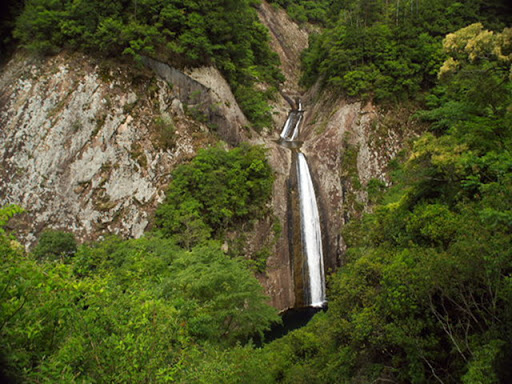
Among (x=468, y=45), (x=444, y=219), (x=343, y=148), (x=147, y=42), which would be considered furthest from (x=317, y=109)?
(x=444, y=219)

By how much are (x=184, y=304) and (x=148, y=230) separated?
947 cm

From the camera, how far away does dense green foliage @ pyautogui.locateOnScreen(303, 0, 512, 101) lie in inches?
907

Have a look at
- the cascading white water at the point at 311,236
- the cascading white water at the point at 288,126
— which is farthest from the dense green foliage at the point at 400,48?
the cascading white water at the point at 311,236

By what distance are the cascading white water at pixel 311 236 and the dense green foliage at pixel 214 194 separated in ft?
9.38

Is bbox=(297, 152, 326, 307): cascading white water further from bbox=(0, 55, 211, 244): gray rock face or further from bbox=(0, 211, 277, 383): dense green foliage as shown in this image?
bbox=(0, 211, 277, 383): dense green foliage

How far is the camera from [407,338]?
6027mm

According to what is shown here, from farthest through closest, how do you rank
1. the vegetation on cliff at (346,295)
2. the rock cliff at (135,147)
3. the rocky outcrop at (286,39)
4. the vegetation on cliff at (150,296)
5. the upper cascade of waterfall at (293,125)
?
the rocky outcrop at (286,39) → the upper cascade of waterfall at (293,125) → the rock cliff at (135,147) → the vegetation on cliff at (346,295) → the vegetation on cliff at (150,296)

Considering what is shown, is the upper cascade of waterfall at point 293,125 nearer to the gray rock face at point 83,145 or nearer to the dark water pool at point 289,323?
the gray rock face at point 83,145

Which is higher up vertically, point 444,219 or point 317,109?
point 317,109

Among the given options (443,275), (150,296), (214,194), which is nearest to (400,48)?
(214,194)

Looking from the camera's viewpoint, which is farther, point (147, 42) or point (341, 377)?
point (147, 42)

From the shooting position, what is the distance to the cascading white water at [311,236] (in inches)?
739

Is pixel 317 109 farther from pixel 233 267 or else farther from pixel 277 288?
pixel 233 267

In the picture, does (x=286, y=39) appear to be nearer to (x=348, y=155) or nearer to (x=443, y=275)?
(x=348, y=155)
